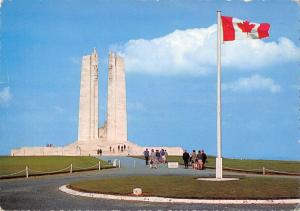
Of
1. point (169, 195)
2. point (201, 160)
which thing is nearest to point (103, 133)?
point (201, 160)

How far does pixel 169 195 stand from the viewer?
58.3ft

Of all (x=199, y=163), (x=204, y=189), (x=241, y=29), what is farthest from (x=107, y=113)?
(x=204, y=189)

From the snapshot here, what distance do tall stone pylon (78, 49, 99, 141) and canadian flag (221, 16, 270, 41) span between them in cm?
5348

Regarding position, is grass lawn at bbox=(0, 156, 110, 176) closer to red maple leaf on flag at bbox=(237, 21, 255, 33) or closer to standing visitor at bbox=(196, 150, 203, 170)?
standing visitor at bbox=(196, 150, 203, 170)

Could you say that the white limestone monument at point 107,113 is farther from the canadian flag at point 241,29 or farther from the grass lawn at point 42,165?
the canadian flag at point 241,29

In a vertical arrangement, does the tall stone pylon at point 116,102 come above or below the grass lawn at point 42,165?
above

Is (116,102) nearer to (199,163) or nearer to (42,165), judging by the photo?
(42,165)

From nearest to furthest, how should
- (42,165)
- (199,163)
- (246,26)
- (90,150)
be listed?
(246,26), (199,163), (42,165), (90,150)

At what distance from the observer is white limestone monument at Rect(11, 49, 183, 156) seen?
A: 74.5 m

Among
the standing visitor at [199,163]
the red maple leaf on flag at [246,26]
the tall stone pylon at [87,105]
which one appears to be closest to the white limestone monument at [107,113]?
the tall stone pylon at [87,105]

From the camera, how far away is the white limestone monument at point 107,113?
74.5 meters

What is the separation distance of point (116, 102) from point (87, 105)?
4043 millimetres

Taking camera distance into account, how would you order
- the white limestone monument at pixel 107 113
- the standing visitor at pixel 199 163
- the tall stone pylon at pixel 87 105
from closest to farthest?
the standing visitor at pixel 199 163, the white limestone monument at pixel 107 113, the tall stone pylon at pixel 87 105

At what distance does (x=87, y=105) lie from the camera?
75.3 metres
